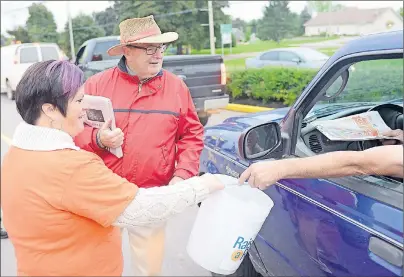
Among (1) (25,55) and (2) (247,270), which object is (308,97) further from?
(1) (25,55)

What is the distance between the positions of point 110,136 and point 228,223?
0.71 meters

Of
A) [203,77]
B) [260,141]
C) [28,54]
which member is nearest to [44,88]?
[260,141]

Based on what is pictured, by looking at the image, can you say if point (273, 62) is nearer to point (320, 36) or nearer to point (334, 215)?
point (320, 36)

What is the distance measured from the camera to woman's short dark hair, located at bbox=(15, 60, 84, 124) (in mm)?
1439

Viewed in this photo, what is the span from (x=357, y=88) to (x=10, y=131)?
8212 mm

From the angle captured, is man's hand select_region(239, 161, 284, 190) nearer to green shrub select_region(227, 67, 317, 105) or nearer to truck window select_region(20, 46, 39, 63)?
green shrub select_region(227, 67, 317, 105)

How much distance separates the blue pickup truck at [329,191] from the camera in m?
1.51

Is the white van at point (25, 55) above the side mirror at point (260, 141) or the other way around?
above

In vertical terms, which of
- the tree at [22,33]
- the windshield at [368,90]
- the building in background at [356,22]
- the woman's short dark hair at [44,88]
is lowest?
the windshield at [368,90]

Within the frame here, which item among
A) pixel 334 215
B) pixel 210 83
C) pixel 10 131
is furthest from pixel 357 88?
pixel 10 131

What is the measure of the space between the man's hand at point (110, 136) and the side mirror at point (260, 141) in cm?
56

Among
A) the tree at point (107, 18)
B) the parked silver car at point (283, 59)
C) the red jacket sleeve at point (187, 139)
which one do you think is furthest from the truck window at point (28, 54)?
the red jacket sleeve at point (187, 139)

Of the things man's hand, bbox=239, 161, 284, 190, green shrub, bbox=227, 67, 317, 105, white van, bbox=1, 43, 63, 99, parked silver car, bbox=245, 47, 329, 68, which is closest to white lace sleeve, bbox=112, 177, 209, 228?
man's hand, bbox=239, 161, 284, 190

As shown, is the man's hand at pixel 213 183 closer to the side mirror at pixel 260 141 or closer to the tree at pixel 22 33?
the side mirror at pixel 260 141
